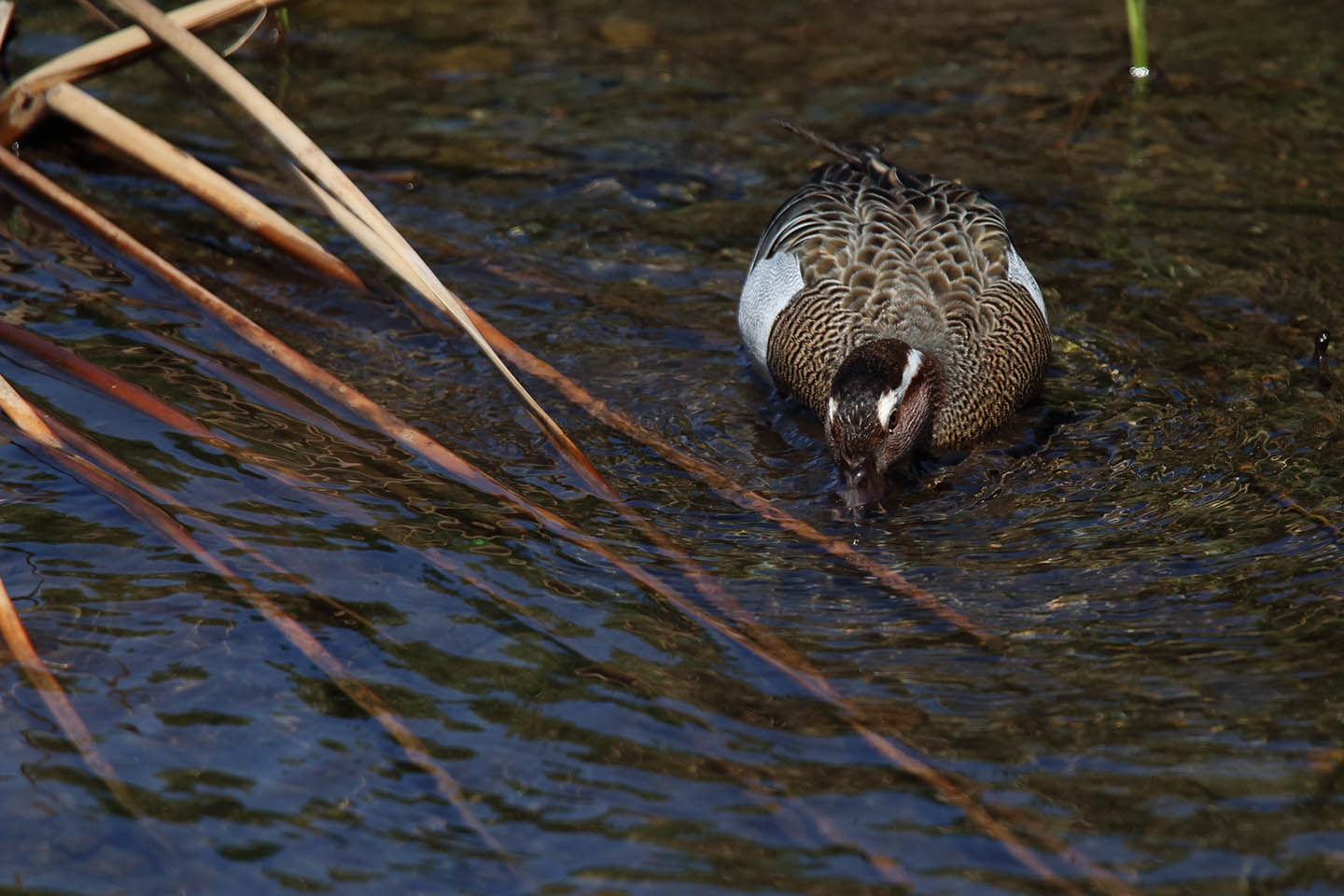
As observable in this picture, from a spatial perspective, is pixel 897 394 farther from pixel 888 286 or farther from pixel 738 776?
pixel 738 776

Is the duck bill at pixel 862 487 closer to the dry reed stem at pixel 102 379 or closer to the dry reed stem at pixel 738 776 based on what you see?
the dry reed stem at pixel 738 776

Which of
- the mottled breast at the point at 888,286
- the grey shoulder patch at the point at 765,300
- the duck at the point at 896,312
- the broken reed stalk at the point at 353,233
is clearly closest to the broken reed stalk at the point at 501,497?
the broken reed stalk at the point at 353,233

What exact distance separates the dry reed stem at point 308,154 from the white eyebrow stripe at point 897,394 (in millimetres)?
1515

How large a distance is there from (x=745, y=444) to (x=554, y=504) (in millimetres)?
1395

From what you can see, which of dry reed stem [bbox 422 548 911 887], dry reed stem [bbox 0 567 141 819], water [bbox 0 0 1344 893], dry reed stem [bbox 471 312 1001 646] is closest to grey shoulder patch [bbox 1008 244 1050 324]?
water [bbox 0 0 1344 893]

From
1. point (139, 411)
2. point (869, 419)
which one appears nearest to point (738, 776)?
point (869, 419)

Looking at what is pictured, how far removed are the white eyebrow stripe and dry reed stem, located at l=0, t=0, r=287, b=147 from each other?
11.5 ft

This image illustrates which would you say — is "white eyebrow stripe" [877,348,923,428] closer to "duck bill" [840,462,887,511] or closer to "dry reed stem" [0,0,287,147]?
"duck bill" [840,462,887,511]

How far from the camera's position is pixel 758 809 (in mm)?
5070

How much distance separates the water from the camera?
497 centimetres

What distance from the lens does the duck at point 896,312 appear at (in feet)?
25.4

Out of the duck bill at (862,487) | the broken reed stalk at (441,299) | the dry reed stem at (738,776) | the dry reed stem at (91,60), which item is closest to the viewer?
the dry reed stem at (738,776)

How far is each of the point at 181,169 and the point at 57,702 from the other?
13.5 ft

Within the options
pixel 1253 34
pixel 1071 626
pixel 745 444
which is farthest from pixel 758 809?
pixel 1253 34
